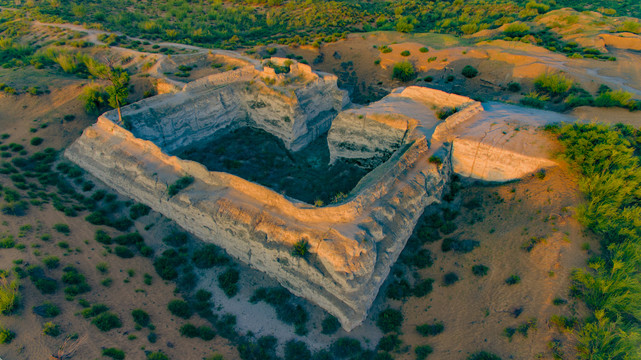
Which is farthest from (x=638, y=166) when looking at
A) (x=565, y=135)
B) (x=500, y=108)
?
(x=500, y=108)

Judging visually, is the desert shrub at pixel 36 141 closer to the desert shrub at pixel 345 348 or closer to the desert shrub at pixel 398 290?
the desert shrub at pixel 345 348

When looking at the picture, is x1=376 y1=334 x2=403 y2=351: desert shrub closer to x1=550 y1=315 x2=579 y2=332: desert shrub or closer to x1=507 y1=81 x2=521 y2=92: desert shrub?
x1=550 y1=315 x2=579 y2=332: desert shrub

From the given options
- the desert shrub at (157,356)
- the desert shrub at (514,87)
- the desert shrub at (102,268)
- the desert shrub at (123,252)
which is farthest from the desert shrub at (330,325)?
the desert shrub at (514,87)

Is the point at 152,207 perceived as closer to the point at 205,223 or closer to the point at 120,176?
the point at 120,176

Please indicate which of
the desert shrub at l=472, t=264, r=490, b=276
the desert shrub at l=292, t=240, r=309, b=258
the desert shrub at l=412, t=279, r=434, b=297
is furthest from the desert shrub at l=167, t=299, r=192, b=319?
the desert shrub at l=472, t=264, r=490, b=276

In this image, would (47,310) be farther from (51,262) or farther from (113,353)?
(113,353)
